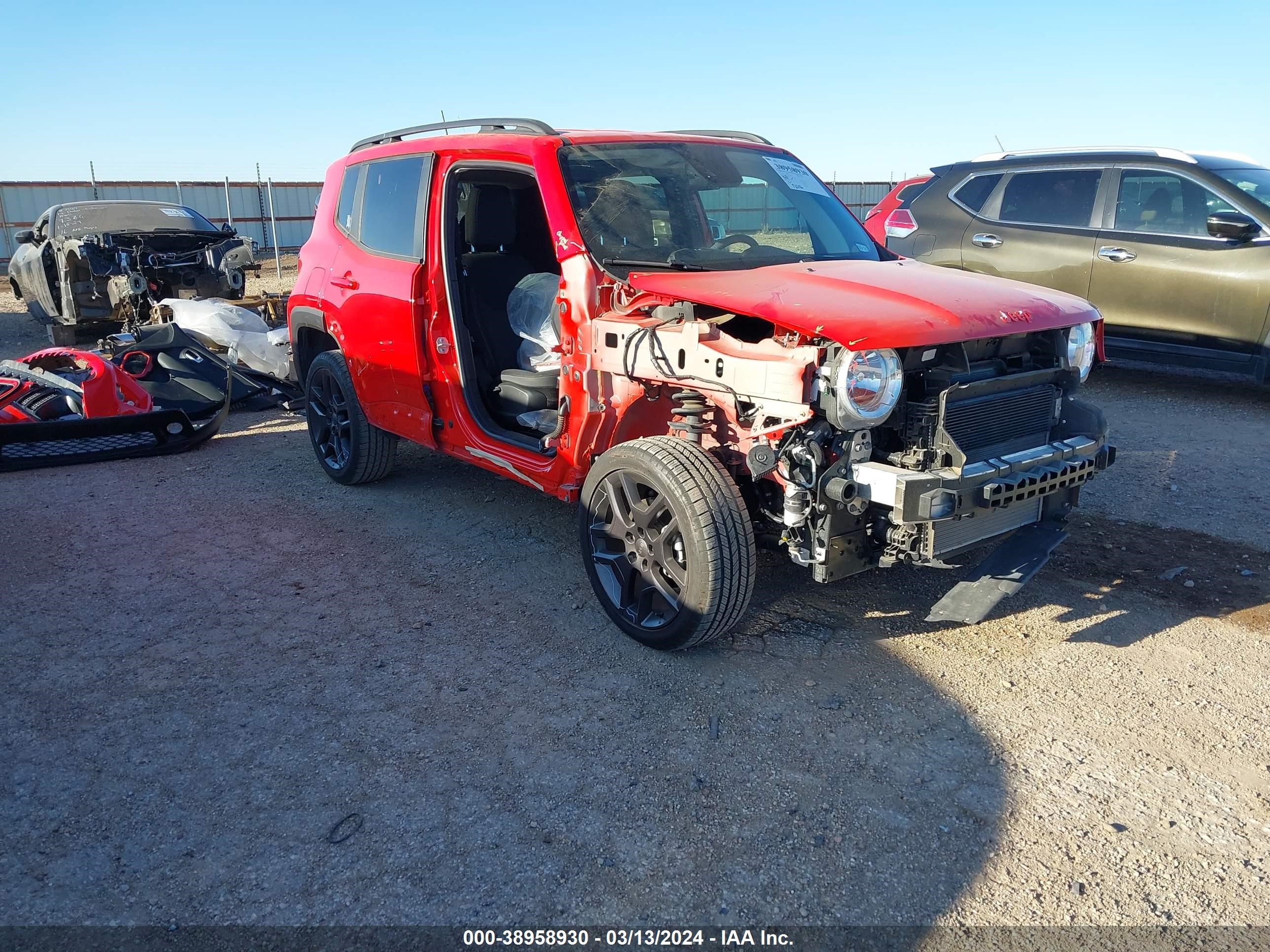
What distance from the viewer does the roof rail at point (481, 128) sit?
14.4 ft

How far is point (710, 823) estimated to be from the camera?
2.68 metres

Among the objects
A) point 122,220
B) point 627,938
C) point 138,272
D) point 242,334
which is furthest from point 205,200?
point 627,938

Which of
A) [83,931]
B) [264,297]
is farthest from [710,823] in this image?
[264,297]

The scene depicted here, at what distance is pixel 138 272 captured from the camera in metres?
10.8

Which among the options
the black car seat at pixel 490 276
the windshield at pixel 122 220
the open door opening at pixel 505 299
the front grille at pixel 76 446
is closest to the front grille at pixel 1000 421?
the open door opening at pixel 505 299

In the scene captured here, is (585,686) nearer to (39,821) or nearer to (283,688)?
(283,688)

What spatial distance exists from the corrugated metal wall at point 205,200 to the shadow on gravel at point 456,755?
62.5ft

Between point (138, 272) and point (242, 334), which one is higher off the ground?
point (138, 272)

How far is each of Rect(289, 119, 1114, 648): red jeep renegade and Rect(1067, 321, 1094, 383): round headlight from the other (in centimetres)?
2

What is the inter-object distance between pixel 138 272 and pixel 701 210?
890 centimetres

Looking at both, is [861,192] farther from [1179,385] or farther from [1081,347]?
[1081,347]

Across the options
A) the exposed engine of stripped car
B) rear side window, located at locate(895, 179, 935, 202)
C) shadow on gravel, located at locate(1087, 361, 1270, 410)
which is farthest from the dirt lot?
the exposed engine of stripped car

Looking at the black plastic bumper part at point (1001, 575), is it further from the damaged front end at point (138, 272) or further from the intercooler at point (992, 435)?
the damaged front end at point (138, 272)

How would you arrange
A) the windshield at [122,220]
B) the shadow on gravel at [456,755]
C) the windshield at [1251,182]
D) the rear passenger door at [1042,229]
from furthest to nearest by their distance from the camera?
the windshield at [122,220], the rear passenger door at [1042,229], the windshield at [1251,182], the shadow on gravel at [456,755]
